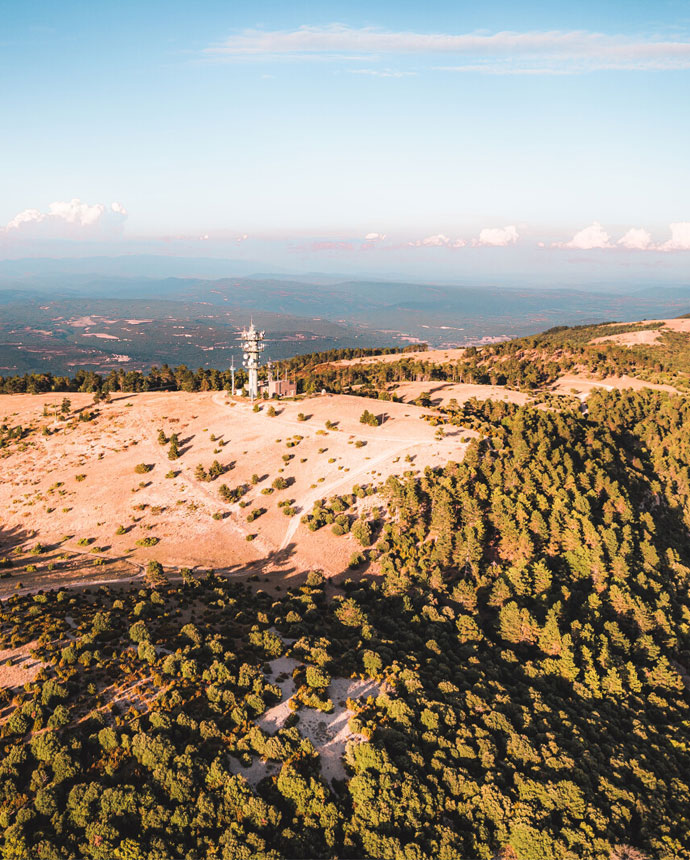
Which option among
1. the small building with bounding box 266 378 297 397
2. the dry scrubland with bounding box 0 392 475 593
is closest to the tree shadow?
the dry scrubland with bounding box 0 392 475 593

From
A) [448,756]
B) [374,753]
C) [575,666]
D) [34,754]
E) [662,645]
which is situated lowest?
[662,645]

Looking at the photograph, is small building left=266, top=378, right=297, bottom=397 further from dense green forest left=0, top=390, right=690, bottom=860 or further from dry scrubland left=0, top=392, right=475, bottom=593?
dense green forest left=0, top=390, right=690, bottom=860

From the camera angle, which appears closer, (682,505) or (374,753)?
(374,753)

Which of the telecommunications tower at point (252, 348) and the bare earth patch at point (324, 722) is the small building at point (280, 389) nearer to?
the telecommunications tower at point (252, 348)

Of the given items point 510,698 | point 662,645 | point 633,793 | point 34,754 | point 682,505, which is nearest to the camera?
point 34,754

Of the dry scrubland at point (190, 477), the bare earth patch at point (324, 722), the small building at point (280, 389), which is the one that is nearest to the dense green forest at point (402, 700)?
the bare earth patch at point (324, 722)

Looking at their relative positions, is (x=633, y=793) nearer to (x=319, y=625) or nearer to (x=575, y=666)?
(x=575, y=666)

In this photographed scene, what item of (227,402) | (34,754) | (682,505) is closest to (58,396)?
(227,402)
